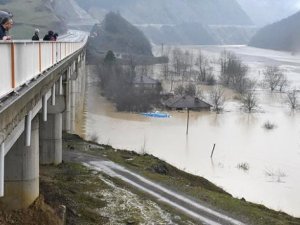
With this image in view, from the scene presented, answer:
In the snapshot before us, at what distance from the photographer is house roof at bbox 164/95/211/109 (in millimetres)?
61031

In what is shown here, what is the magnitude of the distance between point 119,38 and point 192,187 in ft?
384

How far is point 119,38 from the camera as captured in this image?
134 m

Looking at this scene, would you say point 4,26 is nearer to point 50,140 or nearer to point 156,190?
point 156,190

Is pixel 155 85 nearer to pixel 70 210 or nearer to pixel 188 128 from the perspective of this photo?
pixel 188 128

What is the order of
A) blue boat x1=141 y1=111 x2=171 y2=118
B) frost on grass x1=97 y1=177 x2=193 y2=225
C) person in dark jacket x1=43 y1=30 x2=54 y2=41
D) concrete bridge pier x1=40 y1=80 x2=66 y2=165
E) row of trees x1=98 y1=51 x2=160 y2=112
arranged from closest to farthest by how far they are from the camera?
frost on grass x1=97 y1=177 x2=193 y2=225 → person in dark jacket x1=43 y1=30 x2=54 y2=41 → concrete bridge pier x1=40 y1=80 x2=66 y2=165 → blue boat x1=141 y1=111 x2=171 y2=118 → row of trees x1=98 y1=51 x2=160 y2=112

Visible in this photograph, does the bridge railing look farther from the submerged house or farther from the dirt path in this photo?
the submerged house

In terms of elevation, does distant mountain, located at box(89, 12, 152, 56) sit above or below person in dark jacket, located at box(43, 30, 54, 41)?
above

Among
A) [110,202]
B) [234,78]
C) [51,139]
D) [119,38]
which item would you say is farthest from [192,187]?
[119,38]

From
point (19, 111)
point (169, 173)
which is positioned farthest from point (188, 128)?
point (19, 111)

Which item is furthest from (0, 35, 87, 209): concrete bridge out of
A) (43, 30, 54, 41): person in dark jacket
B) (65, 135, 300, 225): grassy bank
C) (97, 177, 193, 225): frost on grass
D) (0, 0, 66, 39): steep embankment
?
(0, 0, 66, 39): steep embankment

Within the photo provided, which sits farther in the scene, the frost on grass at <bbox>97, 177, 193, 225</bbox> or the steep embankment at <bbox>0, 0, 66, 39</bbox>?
the steep embankment at <bbox>0, 0, 66, 39</bbox>

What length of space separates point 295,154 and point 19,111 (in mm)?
31844

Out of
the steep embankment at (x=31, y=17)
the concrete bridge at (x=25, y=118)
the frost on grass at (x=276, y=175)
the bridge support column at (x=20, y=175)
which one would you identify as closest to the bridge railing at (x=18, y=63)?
the concrete bridge at (x=25, y=118)

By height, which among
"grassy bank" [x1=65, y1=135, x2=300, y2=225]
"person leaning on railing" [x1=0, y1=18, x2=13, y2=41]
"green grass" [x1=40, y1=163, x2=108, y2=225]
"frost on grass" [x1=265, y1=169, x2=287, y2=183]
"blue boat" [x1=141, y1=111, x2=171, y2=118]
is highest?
"person leaning on railing" [x1=0, y1=18, x2=13, y2=41]
